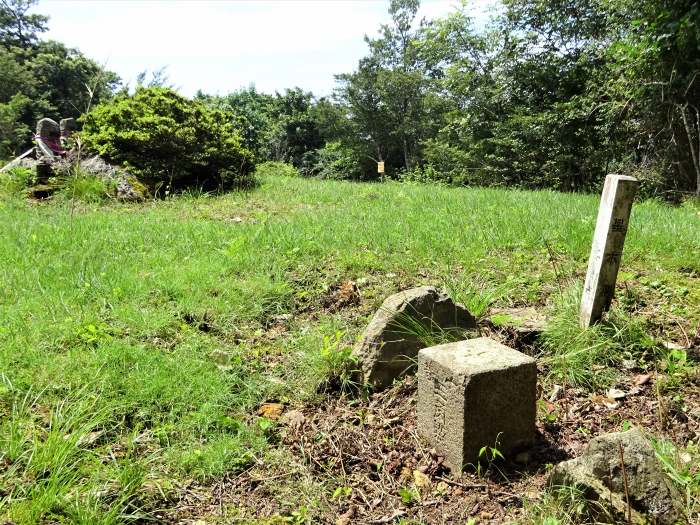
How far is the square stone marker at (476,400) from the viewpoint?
242cm

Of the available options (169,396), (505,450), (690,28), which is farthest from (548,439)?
(690,28)

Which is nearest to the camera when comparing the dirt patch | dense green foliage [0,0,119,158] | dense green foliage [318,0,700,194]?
the dirt patch

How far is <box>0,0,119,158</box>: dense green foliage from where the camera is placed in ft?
81.9

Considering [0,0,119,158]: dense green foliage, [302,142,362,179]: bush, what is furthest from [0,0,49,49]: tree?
[302,142,362,179]: bush

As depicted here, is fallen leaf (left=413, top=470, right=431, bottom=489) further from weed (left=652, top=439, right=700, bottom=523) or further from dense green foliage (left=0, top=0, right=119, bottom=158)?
dense green foliage (left=0, top=0, right=119, bottom=158)

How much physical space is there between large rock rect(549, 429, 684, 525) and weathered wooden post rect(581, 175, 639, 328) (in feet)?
4.61

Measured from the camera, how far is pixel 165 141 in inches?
355

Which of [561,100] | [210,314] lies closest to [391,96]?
[561,100]

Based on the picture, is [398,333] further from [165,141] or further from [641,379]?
[165,141]

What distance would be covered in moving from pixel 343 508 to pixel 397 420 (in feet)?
2.29

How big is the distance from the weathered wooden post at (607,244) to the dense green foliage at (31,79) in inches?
1003

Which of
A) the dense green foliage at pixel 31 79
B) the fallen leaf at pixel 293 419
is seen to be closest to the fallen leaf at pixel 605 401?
the fallen leaf at pixel 293 419

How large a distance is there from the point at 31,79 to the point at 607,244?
117 ft

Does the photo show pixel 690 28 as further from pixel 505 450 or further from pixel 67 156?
pixel 67 156
